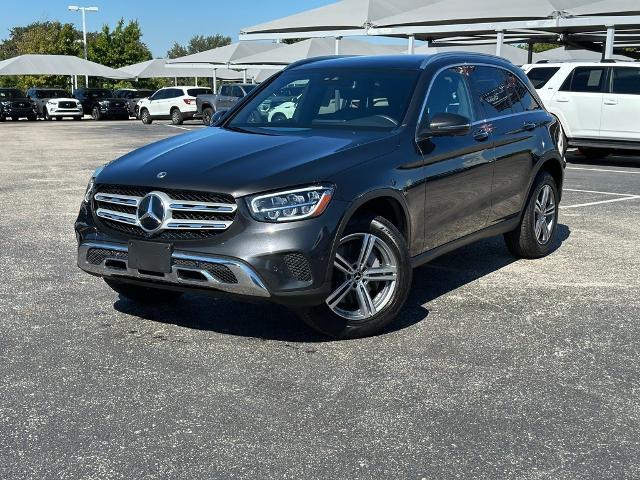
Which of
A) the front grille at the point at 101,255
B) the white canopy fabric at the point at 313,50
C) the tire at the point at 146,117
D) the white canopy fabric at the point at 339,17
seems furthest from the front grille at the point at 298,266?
the tire at the point at 146,117

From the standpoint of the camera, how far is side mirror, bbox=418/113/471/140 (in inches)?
211

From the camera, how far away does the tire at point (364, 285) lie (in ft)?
15.8

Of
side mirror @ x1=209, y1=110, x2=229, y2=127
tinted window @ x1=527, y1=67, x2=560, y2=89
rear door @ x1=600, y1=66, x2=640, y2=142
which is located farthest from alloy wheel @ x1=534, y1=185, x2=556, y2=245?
tinted window @ x1=527, y1=67, x2=560, y2=89

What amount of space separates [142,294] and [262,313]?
32.9 inches

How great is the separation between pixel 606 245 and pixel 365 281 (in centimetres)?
380

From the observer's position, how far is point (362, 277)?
194 inches

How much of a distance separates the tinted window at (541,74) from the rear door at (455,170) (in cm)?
1082

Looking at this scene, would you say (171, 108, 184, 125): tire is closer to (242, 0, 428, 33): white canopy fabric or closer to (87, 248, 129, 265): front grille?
(242, 0, 428, 33): white canopy fabric

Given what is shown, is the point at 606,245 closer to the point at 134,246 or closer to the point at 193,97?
the point at 134,246

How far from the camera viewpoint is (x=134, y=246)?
4703 mm

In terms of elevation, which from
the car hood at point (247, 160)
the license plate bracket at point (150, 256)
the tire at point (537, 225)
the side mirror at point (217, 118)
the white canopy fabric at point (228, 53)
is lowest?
the tire at point (537, 225)

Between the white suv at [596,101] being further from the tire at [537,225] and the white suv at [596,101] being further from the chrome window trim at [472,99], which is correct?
the chrome window trim at [472,99]

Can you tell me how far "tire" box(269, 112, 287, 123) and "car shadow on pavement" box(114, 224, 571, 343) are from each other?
4.20ft

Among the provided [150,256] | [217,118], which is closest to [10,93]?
[217,118]
